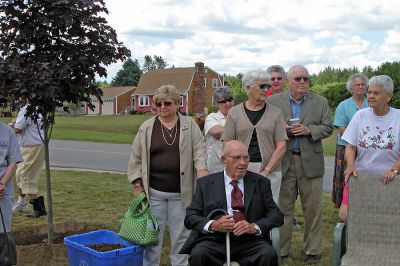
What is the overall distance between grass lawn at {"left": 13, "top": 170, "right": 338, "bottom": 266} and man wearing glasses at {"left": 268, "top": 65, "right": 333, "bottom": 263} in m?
0.35

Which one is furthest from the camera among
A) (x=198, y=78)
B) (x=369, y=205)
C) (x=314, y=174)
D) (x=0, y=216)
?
(x=198, y=78)

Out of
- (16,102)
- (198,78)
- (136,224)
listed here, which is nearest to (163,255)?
(136,224)

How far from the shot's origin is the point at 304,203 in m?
6.14

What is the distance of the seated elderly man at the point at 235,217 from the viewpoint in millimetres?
4324

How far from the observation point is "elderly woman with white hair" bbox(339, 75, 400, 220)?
4789 mm

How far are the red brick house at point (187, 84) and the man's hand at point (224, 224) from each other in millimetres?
52812

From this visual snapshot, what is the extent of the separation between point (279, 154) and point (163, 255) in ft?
6.14

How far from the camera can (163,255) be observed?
6273 millimetres

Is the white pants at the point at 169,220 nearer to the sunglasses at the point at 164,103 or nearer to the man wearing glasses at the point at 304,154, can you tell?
the sunglasses at the point at 164,103

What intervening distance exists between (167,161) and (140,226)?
667mm

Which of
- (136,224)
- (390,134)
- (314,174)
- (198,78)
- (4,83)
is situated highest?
(198,78)

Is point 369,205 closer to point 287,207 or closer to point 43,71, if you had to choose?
point 287,207

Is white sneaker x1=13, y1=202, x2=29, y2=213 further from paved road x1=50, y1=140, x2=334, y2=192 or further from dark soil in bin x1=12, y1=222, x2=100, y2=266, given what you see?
paved road x1=50, y1=140, x2=334, y2=192

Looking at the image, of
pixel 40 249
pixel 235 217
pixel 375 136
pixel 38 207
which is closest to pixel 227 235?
pixel 235 217
